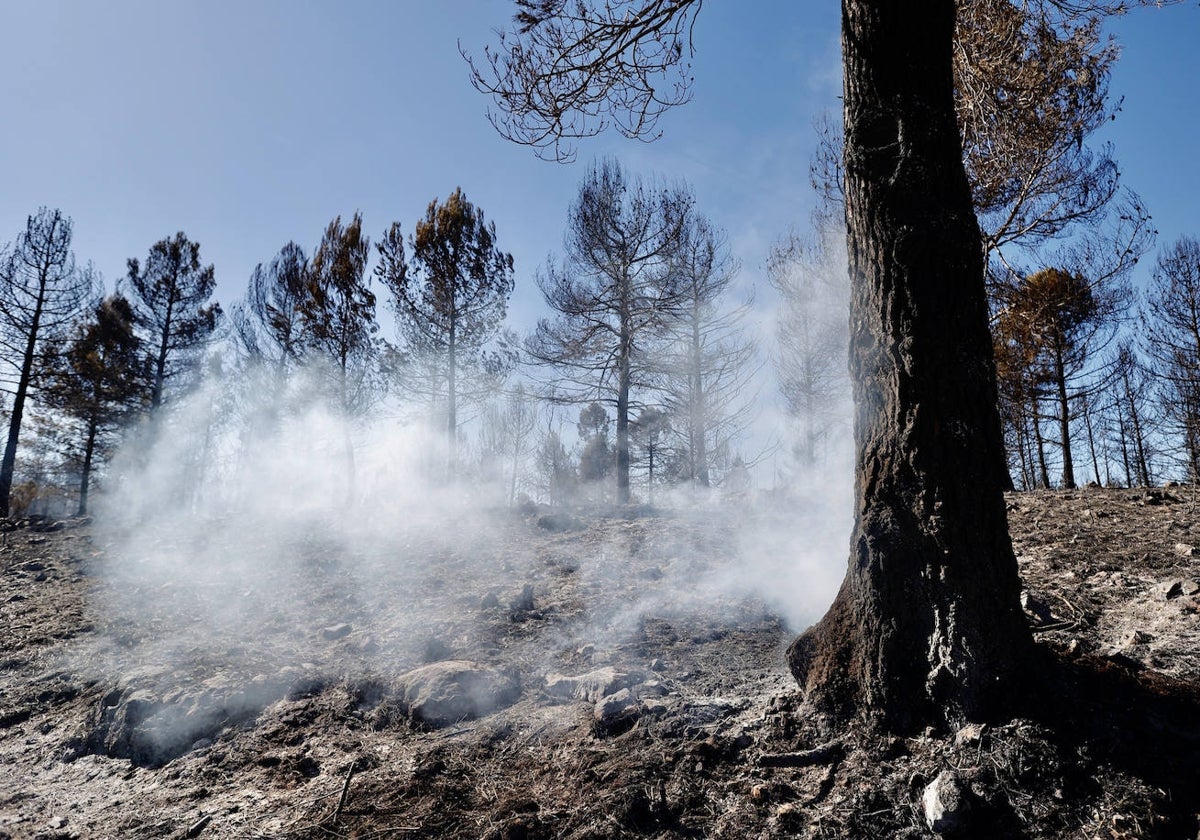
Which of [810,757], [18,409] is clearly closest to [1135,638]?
[810,757]

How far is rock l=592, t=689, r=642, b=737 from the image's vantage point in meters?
2.82

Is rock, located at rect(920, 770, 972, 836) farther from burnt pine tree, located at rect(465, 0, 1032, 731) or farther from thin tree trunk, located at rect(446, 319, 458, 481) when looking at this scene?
thin tree trunk, located at rect(446, 319, 458, 481)

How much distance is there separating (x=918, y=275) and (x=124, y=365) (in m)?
22.5

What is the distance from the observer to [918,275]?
2.52 m

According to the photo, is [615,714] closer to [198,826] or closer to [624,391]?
[198,826]

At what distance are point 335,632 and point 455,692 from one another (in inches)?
77.1

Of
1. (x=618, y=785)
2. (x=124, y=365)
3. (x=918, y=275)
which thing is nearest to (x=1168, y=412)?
(x=918, y=275)

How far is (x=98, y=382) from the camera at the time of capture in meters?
17.7

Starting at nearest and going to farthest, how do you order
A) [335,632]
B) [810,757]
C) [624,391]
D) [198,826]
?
[810,757] < [198,826] < [335,632] < [624,391]

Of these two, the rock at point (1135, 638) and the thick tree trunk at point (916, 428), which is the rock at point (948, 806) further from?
the rock at point (1135, 638)

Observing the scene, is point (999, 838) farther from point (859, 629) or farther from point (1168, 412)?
point (1168, 412)

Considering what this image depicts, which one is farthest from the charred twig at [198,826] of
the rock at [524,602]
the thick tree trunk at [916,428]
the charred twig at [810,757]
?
the thick tree trunk at [916,428]

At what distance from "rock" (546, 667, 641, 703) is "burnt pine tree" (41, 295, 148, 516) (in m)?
19.5

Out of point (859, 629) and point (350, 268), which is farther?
point (350, 268)
